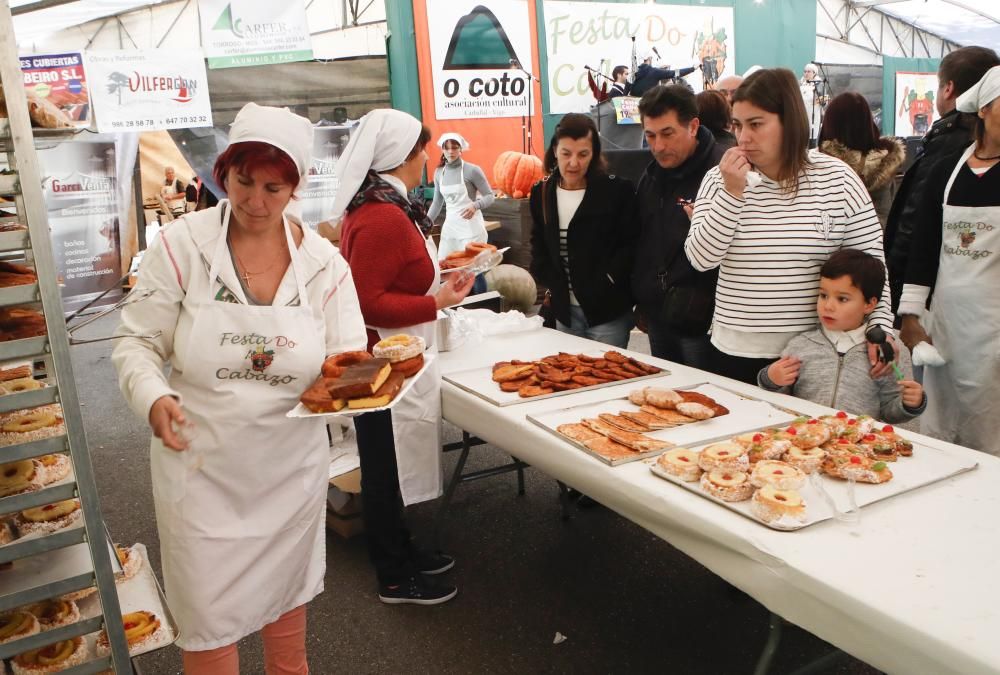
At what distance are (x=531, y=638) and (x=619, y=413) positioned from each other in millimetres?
991

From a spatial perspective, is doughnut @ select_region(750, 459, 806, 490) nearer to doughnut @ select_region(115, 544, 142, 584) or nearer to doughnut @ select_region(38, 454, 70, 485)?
doughnut @ select_region(38, 454, 70, 485)

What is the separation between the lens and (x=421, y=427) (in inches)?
115

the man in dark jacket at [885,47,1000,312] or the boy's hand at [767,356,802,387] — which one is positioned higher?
the man in dark jacket at [885,47,1000,312]

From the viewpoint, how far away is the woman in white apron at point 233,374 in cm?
175

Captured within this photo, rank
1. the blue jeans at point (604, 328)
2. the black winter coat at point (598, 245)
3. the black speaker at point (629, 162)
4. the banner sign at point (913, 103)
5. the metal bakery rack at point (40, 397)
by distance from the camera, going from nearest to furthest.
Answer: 1. the metal bakery rack at point (40, 397)
2. the black winter coat at point (598, 245)
3. the blue jeans at point (604, 328)
4. the black speaker at point (629, 162)
5. the banner sign at point (913, 103)

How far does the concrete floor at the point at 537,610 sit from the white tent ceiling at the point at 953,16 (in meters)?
14.7

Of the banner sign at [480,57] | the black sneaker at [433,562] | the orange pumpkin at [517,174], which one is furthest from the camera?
the banner sign at [480,57]

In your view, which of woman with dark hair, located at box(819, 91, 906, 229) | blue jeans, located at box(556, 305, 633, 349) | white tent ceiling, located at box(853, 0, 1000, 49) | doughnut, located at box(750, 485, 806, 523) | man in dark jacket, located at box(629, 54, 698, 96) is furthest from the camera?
white tent ceiling, located at box(853, 0, 1000, 49)

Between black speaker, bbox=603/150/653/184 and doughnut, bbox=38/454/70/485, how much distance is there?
15.7 feet

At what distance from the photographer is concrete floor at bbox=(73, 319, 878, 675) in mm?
2572

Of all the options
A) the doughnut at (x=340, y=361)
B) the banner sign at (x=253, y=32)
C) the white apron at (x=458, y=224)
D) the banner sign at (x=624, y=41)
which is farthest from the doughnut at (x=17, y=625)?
the banner sign at (x=624, y=41)

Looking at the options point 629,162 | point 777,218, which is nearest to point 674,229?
point 777,218

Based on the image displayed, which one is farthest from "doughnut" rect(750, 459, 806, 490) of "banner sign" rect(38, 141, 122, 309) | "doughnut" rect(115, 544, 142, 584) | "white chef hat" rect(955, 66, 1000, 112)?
"banner sign" rect(38, 141, 122, 309)

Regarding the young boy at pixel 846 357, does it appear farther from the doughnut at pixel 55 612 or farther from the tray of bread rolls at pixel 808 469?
the doughnut at pixel 55 612
